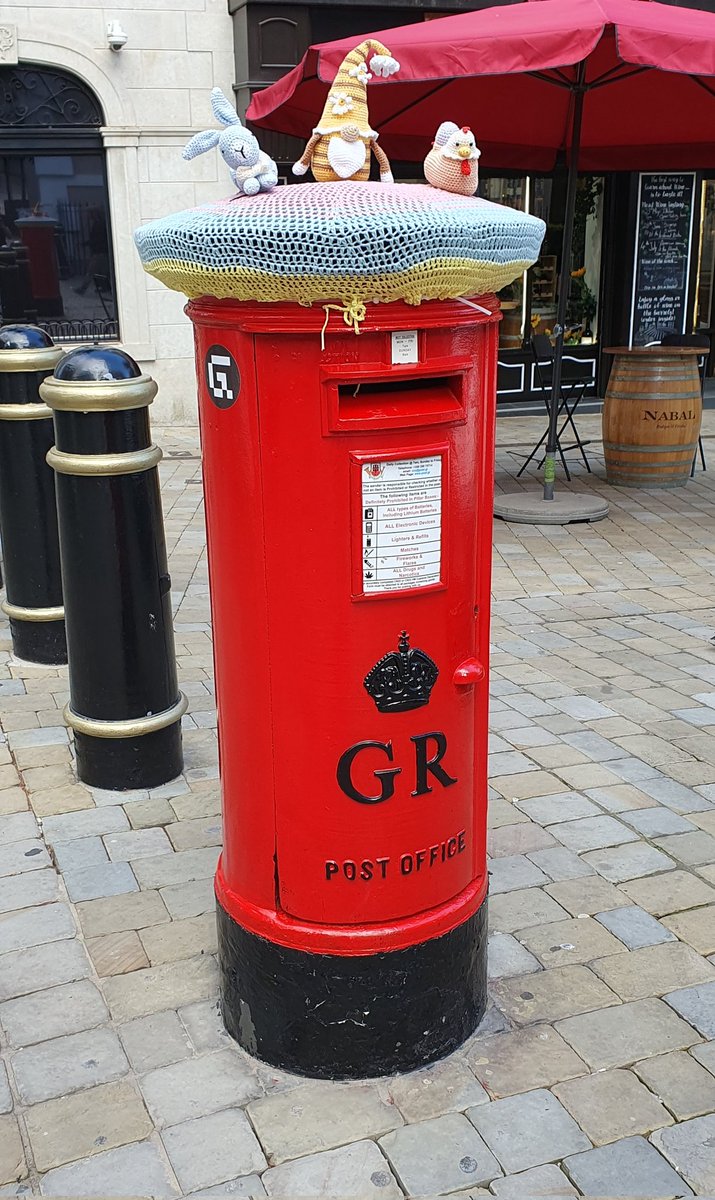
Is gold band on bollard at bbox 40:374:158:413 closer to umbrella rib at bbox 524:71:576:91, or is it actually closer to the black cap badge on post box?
the black cap badge on post box

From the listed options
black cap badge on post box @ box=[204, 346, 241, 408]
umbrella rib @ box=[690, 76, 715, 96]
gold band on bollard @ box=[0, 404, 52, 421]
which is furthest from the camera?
umbrella rib @ box=[690, 76, 715, 96]

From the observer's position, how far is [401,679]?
7.47 feet

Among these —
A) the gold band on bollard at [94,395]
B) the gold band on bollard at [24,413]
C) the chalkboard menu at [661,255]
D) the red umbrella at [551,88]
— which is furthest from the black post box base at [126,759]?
the chalkboard menu at [661,255]

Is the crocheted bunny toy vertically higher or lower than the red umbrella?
lower

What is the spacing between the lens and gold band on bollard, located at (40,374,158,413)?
3.55 m

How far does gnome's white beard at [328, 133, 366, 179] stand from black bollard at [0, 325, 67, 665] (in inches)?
112

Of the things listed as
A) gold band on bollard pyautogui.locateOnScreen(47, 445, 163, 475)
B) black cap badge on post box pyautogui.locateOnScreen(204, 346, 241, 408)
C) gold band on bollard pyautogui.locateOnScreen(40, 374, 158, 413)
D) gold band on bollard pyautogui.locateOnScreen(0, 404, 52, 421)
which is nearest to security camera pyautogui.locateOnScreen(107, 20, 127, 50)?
gold band on bollard pyautogui.locateOnScreen(0, 404, 52, 421)

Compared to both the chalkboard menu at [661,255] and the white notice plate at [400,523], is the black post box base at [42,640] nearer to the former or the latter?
the white notice plate at [400,523]

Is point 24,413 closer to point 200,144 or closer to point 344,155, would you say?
point 200,144

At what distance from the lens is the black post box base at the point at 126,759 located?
3.84 m

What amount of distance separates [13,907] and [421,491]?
189cm

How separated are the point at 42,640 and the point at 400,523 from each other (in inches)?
128

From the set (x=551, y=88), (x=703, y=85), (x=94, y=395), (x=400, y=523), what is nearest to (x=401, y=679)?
(x=400, y=523)

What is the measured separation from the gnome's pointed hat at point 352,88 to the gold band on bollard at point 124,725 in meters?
2.19
